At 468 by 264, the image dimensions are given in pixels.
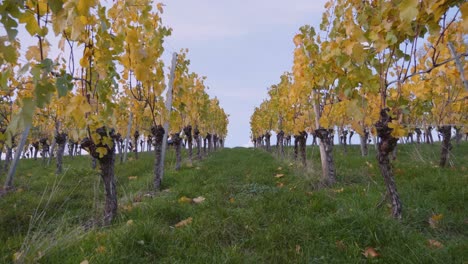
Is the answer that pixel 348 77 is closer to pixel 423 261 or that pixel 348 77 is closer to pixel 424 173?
pixel 423 261

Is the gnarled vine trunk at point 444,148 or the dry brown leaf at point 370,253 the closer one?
the dry brown leaf at point 370,253

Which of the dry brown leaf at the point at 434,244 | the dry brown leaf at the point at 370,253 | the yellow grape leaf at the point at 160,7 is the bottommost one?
the dry brown leaf at the point at 370,253

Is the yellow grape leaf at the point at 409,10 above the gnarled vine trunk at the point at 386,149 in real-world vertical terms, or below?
above

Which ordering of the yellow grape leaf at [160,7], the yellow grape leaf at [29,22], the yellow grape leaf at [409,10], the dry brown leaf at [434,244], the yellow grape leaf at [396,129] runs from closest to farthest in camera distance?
the yellow grape leaf at [29,22]
the yellow grape leaf at [409,10]
the dry brown leaf at [434,244]
the yellow grape leaf at [396,129]
the yellow grape leaf at [160,7]

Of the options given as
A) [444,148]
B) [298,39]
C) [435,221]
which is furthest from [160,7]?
[444,148]

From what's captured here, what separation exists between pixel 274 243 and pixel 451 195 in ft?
12.3

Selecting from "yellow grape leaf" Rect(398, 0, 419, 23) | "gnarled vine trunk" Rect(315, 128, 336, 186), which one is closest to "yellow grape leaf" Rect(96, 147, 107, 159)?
"yellow grape leaf" Rect(398, 0, 419, 23)

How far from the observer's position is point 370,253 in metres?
3.46

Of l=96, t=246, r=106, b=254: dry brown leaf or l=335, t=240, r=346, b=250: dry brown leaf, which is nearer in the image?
l=96, t=246, r=106, b=254: dry brown leaf

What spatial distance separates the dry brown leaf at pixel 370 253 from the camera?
3.42 metres

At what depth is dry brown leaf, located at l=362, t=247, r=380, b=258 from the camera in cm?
342

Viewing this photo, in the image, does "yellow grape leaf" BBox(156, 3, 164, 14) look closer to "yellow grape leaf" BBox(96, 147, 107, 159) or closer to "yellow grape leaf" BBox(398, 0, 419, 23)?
"yellow grape leaf" BBox(96, 147, 107, 159)

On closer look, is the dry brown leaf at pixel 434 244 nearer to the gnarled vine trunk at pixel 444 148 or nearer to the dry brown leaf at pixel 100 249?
the dry brown leaf at pixel 100 249

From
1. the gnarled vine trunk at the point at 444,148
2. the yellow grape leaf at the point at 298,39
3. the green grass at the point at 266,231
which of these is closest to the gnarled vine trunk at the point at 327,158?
the green grass at the point at 266,231
